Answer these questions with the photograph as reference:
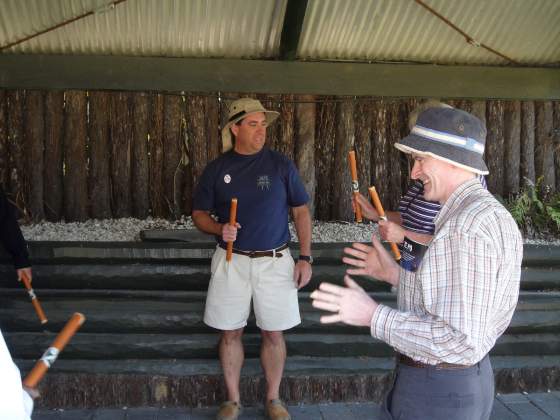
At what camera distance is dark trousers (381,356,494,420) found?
6.01 feet

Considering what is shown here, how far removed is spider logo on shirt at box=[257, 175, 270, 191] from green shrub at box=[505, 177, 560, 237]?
111 inches

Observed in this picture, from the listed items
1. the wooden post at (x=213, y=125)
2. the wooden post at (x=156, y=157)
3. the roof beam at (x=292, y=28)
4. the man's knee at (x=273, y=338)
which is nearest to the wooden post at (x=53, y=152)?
the wooden post at (x=156, y=157)

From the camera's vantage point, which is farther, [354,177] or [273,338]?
[273,338]

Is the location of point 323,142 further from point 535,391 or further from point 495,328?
point 495,328

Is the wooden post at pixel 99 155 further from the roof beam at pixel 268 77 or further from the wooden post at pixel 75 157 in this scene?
the roof beam at pixel 268 77

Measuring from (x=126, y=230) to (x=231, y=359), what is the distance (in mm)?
2103

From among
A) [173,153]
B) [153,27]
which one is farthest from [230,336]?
[153,27]

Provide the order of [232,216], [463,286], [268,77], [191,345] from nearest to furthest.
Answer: [463,286] < [232,216] < [191,345] < [268,77]

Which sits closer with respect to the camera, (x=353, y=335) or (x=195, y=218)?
(x=195, y=218)

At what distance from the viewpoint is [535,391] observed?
418 cm

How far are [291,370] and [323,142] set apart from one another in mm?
2554

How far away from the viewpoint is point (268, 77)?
221 inches

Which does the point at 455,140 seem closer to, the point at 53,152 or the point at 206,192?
the point at 206,192

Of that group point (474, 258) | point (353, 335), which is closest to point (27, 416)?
point (474, 258)
